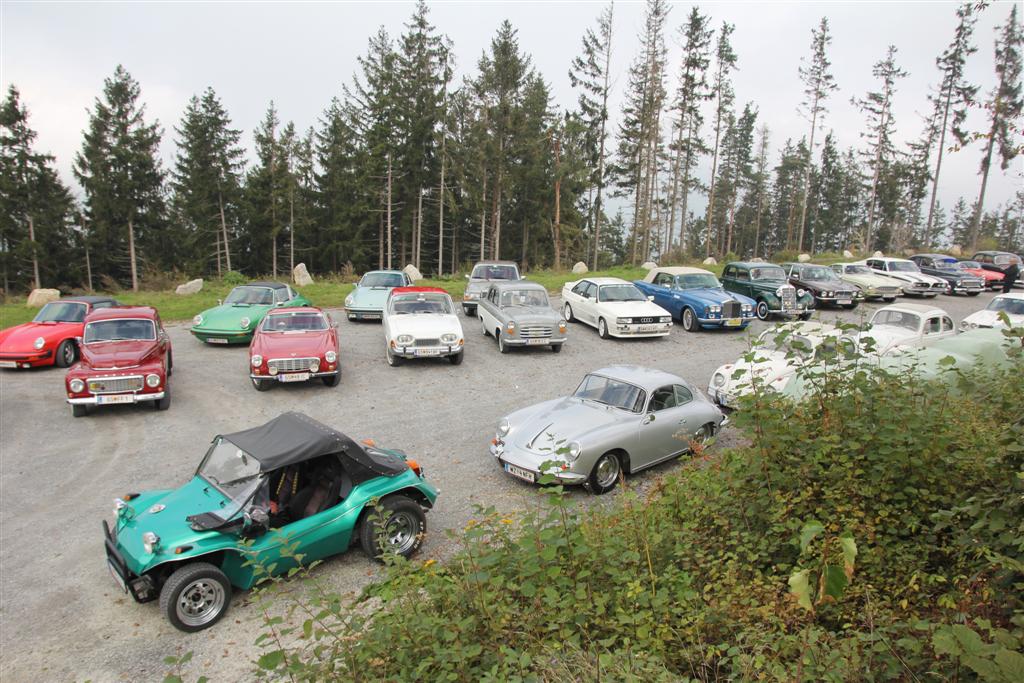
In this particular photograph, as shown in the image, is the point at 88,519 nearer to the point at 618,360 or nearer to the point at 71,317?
the point at 71,317

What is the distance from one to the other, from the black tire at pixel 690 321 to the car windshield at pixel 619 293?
159cm

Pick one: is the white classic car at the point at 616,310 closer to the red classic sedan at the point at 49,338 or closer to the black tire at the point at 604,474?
the black tire at the point at 604,474

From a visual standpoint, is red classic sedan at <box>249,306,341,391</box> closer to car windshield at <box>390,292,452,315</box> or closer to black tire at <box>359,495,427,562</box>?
car windshield at <box>390,292,452,315</box>

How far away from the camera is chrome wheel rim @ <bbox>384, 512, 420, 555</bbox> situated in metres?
6.00

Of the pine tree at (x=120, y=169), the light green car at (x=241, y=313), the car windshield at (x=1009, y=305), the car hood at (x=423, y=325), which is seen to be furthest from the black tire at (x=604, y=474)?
the pine tree at (x=120, y=169)

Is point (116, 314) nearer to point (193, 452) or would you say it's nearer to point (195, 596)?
point (193, 452)

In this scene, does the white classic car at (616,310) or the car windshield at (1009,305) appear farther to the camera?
the white classic car at (616,310)

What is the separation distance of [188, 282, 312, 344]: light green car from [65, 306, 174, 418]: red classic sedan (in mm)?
2981

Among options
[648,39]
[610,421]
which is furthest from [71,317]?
[648,39]

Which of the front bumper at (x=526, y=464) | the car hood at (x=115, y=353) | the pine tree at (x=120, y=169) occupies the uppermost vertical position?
the pine tree at (x=120, y=169)

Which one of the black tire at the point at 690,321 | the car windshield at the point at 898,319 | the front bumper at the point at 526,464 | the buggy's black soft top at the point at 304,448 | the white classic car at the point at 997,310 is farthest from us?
the black tire at the point at 690,321

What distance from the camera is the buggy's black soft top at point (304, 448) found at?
223 inches

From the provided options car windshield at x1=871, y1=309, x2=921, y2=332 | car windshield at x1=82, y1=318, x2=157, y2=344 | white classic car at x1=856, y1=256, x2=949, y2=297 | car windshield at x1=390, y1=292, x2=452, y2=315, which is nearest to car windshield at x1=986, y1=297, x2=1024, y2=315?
car windshield at x1=871, y1=309, x2=921, y2=332

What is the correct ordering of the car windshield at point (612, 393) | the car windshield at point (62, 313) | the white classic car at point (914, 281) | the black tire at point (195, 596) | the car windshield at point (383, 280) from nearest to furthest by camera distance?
1. the black tire at point (195, 596)
2. the car windshield at point (612, 393)
3. the car windshield at point (62, 313)
4. the car windshield at point (383, 280)
5. the white classic car at point (914, 281)
